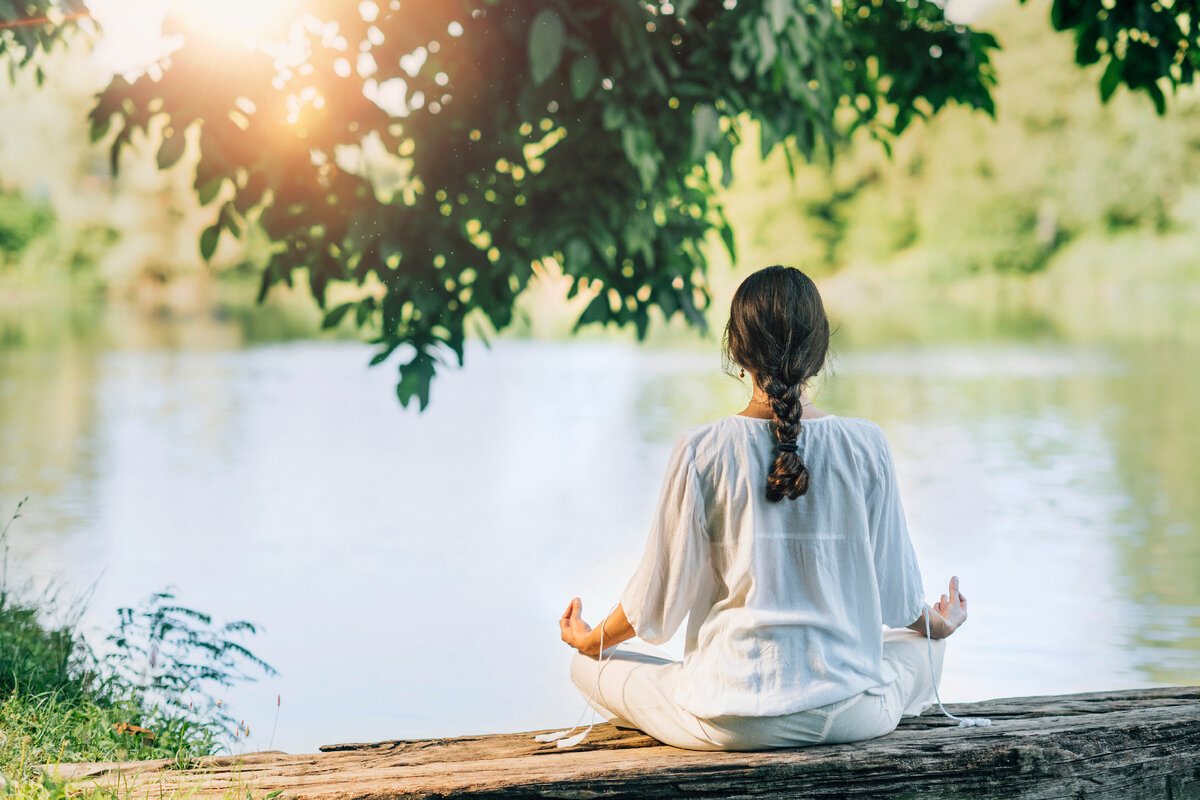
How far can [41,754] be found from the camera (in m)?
3.12

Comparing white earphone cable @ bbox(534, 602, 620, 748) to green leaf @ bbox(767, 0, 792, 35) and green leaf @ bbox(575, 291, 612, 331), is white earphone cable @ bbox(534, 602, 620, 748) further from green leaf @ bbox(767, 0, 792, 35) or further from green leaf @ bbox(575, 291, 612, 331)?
green leaf @ bbox(767, 0, 792, 35)

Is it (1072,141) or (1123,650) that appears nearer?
(1123,650)

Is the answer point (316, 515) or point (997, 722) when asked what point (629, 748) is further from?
point (316, 515)

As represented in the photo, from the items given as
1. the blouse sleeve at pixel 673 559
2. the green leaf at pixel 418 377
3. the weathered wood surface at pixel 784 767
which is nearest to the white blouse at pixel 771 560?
the blouse sleeve at pixel 673 559

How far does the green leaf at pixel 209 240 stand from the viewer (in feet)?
13.0

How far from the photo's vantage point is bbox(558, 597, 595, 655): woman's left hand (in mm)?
2877

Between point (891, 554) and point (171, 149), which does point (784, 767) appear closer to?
point (891, 554)

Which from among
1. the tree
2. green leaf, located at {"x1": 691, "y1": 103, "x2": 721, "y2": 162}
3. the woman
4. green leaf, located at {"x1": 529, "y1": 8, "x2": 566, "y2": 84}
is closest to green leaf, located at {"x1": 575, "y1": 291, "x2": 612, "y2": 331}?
the tree

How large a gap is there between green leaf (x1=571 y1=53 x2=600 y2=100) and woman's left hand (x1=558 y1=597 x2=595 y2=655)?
1.41 metres

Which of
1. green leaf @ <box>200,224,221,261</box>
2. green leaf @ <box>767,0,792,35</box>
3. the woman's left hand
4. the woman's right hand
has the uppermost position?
green leaf @ <box>767,0,792,35</box>

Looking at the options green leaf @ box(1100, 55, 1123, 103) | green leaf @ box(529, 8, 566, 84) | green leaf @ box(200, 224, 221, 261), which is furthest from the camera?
green leaf @ box(1100, 55, 1123, 103)

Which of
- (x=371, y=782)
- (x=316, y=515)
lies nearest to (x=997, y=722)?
(x=371, y=782)

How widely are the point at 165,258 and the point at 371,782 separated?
4351cm

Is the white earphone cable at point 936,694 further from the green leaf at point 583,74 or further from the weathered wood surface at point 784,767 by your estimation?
the green leaf at point 583,74
